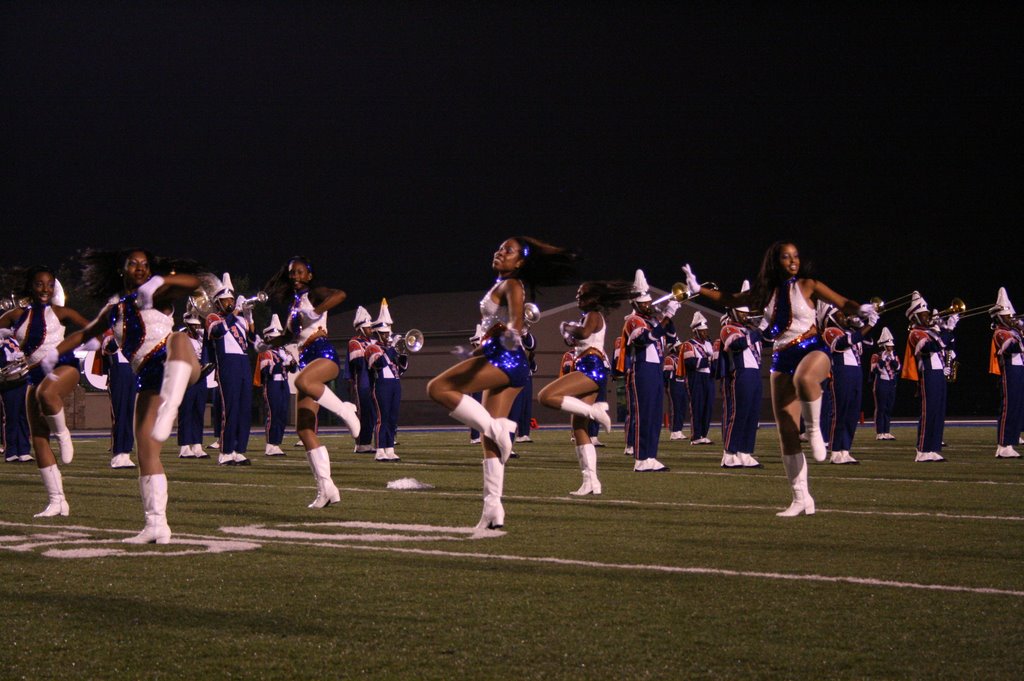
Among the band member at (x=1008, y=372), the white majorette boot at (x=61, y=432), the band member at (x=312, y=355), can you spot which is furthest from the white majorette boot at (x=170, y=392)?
the band member at (x=1008, y=372)

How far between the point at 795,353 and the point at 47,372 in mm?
4917

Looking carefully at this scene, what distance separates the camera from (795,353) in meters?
8.84

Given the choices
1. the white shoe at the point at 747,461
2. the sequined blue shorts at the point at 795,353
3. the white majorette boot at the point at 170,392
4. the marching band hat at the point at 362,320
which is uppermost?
the marching band hat at the point at 362,320

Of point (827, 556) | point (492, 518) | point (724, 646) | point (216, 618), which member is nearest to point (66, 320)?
point (492, 518)

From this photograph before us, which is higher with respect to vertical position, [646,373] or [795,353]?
[795,353]

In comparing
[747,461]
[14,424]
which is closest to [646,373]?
[747,461]

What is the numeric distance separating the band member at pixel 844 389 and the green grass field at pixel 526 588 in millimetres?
4823

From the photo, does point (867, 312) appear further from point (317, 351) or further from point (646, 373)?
point (646, 373)

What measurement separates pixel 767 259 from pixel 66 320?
5086 millimetres

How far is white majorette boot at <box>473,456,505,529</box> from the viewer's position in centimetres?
799

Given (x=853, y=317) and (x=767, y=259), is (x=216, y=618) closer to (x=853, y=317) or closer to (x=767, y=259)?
(x=767, y=259)

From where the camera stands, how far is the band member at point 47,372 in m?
8.88

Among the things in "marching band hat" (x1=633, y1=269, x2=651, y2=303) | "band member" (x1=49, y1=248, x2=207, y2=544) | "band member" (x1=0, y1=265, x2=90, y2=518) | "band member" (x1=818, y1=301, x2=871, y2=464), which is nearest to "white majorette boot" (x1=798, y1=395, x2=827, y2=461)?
"band member" (x1=49, y1=248, x2=207, y2=544)

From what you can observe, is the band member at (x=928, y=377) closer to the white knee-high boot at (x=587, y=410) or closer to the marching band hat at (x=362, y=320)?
the white knee-high boot at (x=587, y=410)
